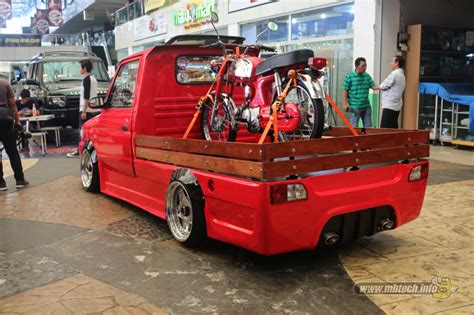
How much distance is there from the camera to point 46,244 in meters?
4.73

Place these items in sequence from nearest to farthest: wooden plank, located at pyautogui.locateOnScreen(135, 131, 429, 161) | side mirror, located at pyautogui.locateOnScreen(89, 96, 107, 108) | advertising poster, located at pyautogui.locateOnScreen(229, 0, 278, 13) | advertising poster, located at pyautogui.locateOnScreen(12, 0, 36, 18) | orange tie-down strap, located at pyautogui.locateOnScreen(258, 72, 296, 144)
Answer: wooden plank, located at pyautogui.locateOnScreen(135, 131, 429, 161) < orange tie-down strap, located at pyautogui.locateOnScreen(258, 72, 296, 144) < side mirror, located at pyautogui.locateOnScreen(89, 96, 107, 108) < advertising poster, located at pyautogui.locateOnScreen(229, 0, 278, 13) < advertising poster, located at pyautogui.locateOnScreen(12, 0, 36, 18)

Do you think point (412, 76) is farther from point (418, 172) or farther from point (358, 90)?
point (418, 172)

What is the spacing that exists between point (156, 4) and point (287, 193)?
19.1 m

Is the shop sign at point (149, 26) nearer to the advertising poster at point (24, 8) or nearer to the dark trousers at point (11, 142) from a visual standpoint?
the dark trousers at point (11, 142)

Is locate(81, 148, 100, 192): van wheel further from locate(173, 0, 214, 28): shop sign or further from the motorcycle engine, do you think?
locate(173, 0, 214, 28): shop sign

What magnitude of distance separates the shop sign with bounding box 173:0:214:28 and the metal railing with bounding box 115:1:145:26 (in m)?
4.81

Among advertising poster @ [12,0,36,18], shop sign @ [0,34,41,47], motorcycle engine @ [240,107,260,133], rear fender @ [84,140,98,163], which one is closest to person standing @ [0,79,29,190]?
rear fender @ [84,140,98,163]

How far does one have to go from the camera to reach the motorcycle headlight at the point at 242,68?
5105mm

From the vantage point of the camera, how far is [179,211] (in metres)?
4.59

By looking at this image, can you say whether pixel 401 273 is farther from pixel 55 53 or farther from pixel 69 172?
pixel 55 53

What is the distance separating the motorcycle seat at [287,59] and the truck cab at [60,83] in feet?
27.0

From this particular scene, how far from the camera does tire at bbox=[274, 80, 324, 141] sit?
14.7 ft

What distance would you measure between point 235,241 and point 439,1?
1015cm

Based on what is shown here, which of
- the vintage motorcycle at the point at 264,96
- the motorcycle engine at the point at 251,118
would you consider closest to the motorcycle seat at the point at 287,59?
the vintage motorcycle at the point at 264,96
